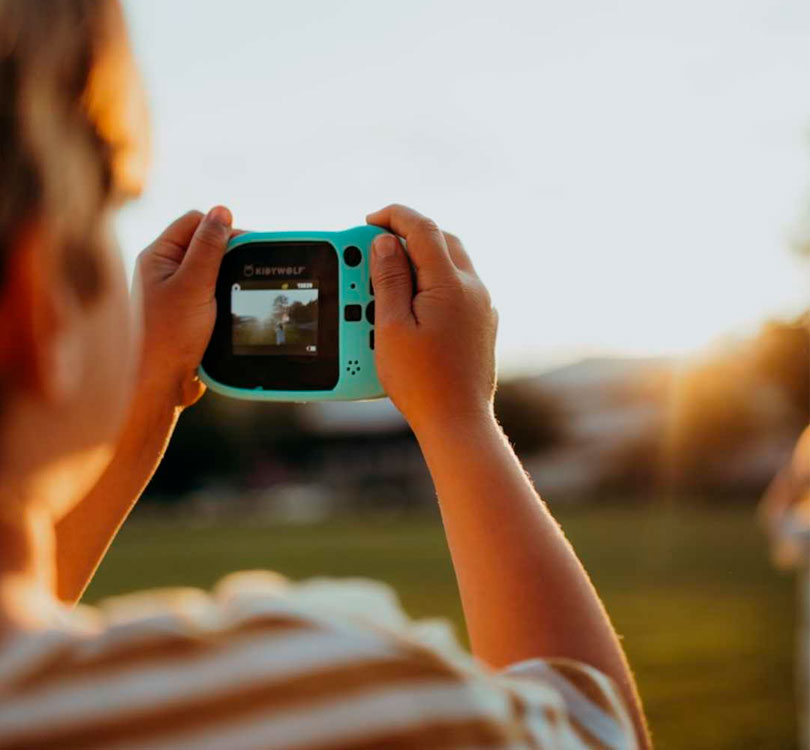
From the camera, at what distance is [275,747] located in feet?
2.00

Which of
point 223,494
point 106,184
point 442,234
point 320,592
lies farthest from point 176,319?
point 223,494

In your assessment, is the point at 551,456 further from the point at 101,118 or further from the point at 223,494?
the point at 101,118

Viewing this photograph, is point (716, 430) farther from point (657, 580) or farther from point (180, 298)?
point (180, 298)

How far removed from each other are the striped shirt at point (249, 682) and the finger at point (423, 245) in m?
0.48

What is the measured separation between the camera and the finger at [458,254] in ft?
3.73

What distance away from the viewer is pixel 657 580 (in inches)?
522

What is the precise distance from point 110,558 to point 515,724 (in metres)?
18.7

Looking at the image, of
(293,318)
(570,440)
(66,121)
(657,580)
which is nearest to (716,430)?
(570,440)

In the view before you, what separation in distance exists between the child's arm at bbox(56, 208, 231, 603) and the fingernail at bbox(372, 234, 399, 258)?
214 millimetres

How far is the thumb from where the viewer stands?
3.49ft

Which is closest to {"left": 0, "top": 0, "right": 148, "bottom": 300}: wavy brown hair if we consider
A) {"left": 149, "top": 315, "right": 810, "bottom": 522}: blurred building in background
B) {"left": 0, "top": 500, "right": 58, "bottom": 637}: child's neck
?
{"left": 0, "top": 500, "right": 58, "bottom": 637}: child's neck

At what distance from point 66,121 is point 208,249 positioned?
2.04 feet

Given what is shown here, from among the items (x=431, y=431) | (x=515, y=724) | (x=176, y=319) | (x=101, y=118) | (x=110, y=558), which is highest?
(x=101, y=118)

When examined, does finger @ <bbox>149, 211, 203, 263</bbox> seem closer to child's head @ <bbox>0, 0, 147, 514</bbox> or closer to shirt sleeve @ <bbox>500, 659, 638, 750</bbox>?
child's head @ <bbox>0, 0, 147, 514</bbox>
